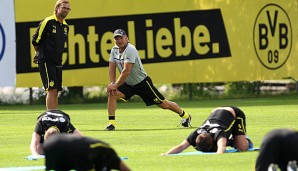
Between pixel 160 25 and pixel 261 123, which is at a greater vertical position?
pixel 160 25

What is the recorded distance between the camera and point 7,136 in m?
19.0

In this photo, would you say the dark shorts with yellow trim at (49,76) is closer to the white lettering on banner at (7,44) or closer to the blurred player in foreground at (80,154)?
the white lettering on banner at (7,44)

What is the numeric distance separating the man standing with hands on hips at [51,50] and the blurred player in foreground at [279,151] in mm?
9745

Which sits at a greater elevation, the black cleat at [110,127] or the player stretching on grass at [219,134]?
the player stretching on grass at [219,134]

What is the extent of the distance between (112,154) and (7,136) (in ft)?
31.0

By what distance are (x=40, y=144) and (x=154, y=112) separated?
1235 centimetres

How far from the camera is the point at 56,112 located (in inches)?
558

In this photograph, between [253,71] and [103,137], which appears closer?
[103,137]

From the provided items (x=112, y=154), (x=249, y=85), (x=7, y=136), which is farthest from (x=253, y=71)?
(x=112, y=154)

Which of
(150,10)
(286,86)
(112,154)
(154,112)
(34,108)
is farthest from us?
(286,86)

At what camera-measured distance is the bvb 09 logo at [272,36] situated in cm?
3272

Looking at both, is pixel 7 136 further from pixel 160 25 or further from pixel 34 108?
pixel 160 25

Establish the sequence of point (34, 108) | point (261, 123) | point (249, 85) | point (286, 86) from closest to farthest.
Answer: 1. point (261, 123)
2. point (34, 108)
3. point (249, 85)
4. point (286, 86)

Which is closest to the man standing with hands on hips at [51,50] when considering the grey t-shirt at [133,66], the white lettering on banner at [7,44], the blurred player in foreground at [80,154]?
the grey t-shirt at [133,66]
